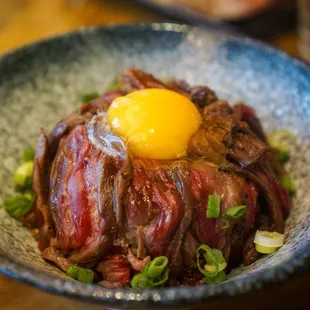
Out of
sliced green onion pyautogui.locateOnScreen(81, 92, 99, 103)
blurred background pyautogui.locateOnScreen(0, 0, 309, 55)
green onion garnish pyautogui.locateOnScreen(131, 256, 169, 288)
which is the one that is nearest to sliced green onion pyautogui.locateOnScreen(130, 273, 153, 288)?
green onion garnish pyautogui.locateOnScreen(131, 256, 169, 288)

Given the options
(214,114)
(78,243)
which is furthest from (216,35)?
(78,243)

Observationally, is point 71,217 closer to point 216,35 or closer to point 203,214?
point 203,214

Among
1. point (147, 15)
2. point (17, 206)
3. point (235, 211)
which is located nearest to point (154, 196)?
point (235, 211)

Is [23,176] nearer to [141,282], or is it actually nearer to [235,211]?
[141,282]

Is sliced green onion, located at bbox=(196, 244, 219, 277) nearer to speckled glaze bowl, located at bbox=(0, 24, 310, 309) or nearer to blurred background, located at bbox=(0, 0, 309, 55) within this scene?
speckled glaze bowl, located at bbox=(0, 24, 310, 309)

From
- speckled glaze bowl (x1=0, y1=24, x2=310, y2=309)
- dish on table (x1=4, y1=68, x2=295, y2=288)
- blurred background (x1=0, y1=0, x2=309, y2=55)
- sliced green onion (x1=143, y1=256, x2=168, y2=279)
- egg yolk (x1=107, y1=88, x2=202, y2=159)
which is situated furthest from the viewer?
blurred background (x1=0, y1=0, x2=309, y2=55)

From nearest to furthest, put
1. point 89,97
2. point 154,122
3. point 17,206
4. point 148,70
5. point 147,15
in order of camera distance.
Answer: point 154,122, point 17,206, point 89,97, point 148,70, point 147,15
